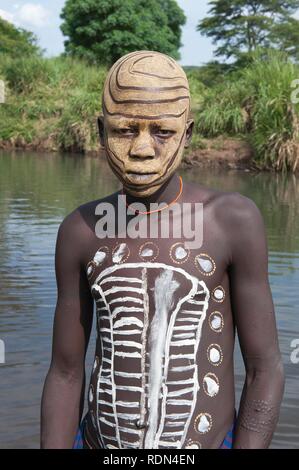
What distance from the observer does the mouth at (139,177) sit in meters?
1.70

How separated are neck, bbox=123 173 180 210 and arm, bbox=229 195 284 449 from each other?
0.16m

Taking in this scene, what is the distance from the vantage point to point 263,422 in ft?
5.38

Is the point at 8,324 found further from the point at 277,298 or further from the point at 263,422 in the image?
the point at 263,422

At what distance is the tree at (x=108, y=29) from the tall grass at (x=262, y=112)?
49.6ft

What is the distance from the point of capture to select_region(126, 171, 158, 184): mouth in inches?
66.9

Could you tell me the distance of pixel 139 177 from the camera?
5.58 ft

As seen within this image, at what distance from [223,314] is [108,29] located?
115 ft

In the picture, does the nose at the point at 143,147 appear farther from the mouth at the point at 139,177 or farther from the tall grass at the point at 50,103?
the tall grass at the point at 50,103

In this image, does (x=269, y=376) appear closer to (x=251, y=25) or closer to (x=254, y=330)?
(x=254, y=330)

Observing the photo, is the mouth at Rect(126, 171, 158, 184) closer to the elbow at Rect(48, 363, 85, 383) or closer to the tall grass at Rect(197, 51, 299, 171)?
the elbow at Rect(48, 363, 85, 383)

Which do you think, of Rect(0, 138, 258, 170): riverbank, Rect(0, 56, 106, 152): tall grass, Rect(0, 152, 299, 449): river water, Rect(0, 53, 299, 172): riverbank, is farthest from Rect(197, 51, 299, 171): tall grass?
Rect(0, 56, 106, 152): tall grass

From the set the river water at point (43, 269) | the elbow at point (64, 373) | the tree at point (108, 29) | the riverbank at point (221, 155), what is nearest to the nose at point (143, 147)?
the elbow at point (64, 373)

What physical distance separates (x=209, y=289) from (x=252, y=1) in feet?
131

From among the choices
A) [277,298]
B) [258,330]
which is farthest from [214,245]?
[277,298]
